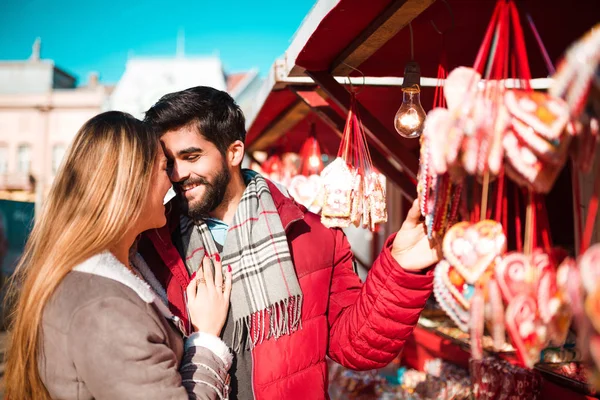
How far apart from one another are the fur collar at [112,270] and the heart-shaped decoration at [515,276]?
2.93 feet

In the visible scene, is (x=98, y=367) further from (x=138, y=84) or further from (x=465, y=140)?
(x=138, y=84)

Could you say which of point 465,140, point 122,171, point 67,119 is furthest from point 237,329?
point 67,119

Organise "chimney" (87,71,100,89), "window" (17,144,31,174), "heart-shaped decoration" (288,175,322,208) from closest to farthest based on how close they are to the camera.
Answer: "heart-shaped decoration" (288,175,322,208)
"window" (17,144,31,174)
"chimney" (87,71,100,89)

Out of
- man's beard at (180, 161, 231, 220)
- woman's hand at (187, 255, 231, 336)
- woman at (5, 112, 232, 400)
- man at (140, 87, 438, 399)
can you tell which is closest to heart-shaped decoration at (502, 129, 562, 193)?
Answer: man at (140, 87, 438, 399)

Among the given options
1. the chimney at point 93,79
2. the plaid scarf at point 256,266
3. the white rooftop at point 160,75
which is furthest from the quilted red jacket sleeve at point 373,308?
the chimney at point 93,79

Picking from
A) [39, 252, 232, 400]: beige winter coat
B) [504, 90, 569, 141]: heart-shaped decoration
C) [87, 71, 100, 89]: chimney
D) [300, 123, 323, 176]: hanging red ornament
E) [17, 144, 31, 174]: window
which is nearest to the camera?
[504, 90, 569, 141]: heart-shaped decoration

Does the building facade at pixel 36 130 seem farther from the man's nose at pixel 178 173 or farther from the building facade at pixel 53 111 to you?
the man's nose at pixel 178 173

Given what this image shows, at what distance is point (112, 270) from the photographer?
1265mm

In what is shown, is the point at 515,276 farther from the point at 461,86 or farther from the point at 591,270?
the point at 461,86

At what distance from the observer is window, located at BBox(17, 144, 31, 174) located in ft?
68.7

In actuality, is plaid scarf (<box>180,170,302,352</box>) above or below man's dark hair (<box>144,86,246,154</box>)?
below

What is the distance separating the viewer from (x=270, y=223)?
1.75 m

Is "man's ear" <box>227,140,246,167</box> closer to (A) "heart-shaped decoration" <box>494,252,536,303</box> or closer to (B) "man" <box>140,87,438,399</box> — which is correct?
(B) "man" <box>140,87,438,399</box>

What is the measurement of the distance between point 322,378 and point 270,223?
58cm
